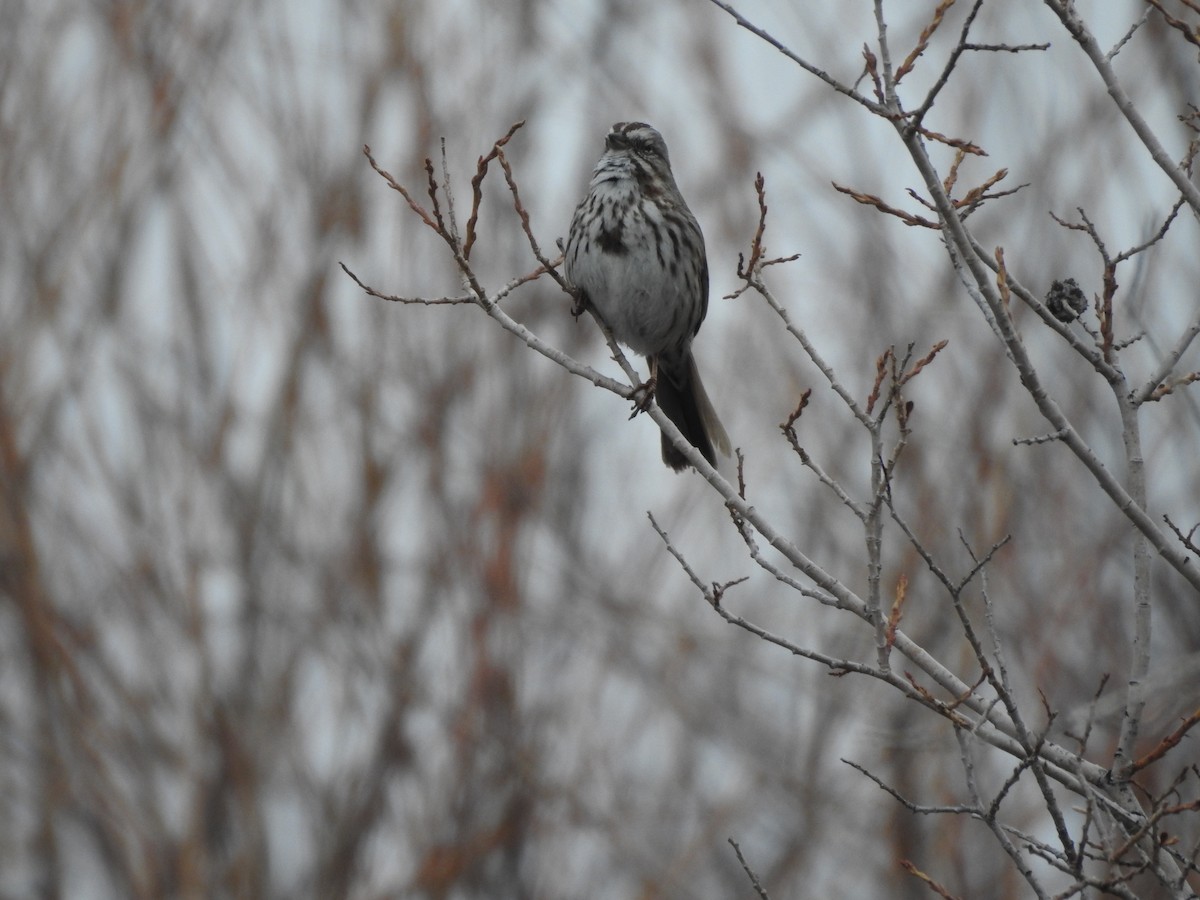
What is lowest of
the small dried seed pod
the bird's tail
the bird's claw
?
the small dried seed pod

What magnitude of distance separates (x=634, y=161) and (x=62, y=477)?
525cm

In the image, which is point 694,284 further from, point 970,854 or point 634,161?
point 970,854

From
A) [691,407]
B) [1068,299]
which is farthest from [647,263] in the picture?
[1068,299]

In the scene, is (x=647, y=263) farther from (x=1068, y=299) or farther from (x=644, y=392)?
(x=1068, y=299)

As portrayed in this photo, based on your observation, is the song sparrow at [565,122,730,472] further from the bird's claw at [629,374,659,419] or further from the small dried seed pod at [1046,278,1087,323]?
the small dried seed pod at [1046,278,1087,323]

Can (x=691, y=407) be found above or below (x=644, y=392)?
above

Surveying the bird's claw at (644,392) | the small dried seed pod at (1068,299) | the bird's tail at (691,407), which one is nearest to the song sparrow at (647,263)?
the bird's tail at (691,407)

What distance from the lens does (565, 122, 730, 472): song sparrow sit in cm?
551

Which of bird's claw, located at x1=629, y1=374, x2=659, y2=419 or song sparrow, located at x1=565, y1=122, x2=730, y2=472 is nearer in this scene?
bird's claw, located at x1=629, y1=374, x2=659, y2=419

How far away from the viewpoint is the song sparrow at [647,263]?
5.51 m

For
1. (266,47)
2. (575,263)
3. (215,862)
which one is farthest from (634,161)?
(215,862)

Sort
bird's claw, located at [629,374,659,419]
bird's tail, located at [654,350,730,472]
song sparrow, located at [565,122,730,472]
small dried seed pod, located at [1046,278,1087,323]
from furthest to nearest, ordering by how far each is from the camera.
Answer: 1. bird's tail, located at [654,350,730,472]
2. song sparrow, located at [565,122,730,472]
3. bird's claw, located at [629,374,659,419]
4. small dried seed pod, located at [1046,278,1087,323]

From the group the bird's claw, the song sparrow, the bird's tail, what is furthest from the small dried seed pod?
the bird's tail

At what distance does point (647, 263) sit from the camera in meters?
5.55
